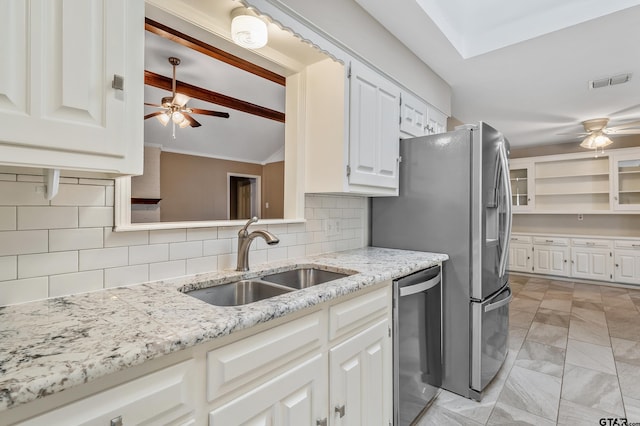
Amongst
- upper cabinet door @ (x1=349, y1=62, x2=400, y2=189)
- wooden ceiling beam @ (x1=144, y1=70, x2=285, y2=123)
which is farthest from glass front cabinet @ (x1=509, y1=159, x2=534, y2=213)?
upper cabinet door @ (x1=349, y1=62, x2=400, y2=189)

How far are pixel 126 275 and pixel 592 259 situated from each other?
669cm

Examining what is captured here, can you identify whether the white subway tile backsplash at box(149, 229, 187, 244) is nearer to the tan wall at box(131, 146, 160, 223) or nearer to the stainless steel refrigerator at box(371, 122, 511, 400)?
the stainless steel refrigerator at box(371, 122, 511, 400)

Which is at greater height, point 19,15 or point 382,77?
point 382,77

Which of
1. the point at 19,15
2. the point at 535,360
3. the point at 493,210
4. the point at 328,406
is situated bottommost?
the point at 535,360

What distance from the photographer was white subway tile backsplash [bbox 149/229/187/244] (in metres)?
1.36

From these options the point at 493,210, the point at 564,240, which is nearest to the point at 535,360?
the point at 493,210

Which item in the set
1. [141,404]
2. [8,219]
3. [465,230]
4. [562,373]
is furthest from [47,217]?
[562,373]

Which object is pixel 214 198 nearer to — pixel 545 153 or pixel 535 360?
pixel 535 360

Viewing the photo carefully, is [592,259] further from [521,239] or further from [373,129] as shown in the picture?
[373,129]

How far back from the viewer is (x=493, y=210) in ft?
A: 7.29

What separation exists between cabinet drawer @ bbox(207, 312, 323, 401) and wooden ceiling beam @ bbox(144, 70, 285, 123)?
3444 millimetres

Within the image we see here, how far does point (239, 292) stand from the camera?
1517mm

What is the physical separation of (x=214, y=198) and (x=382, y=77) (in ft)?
15.0

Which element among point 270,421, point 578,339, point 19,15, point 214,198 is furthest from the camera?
point 214,198
